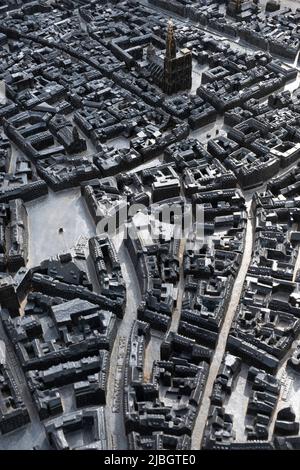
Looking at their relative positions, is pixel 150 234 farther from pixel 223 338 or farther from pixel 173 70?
pixel 173 70

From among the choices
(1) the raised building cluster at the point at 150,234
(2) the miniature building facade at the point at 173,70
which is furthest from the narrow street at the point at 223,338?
(2) the miniature building facade at the point at 173,70

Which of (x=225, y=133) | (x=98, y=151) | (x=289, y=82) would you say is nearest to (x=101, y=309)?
(x=98, y=151)

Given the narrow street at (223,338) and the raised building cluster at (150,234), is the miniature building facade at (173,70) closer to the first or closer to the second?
the raised building cluster at (150,234)

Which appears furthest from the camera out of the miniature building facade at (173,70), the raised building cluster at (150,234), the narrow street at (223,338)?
the miniature building facade at (173,70)

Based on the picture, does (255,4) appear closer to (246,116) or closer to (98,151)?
(246,116)

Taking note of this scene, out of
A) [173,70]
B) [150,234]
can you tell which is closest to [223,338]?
[150,234]

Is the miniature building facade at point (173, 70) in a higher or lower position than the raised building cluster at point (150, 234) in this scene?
higher

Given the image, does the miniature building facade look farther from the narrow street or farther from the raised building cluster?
the narrow street

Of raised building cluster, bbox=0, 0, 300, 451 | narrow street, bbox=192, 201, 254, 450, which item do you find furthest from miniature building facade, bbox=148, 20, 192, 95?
narrow street, bbox=192, 201, 254, 450

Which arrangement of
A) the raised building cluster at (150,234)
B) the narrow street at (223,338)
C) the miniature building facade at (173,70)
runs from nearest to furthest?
the narrow street at (223,338) → the raised building cluster at (150,234) → the miniature building facade at (173,70)

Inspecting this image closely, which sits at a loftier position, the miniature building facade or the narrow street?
the miniature building facade

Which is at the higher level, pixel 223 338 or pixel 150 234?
pixel 150 234

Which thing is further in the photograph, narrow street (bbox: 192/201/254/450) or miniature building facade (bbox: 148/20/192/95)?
miniature building facade (bbox: 148/20/192/95)
